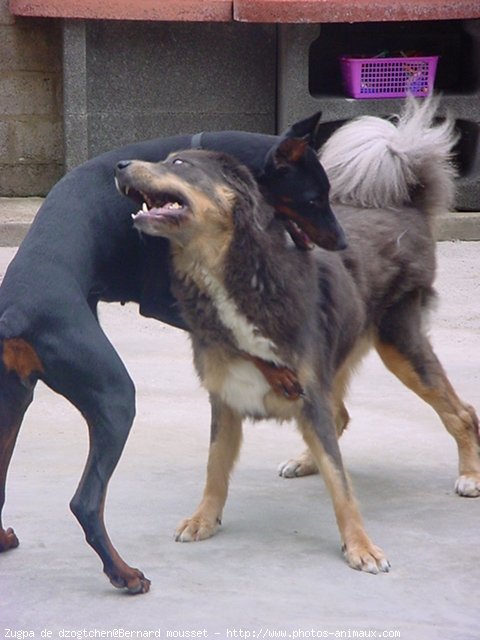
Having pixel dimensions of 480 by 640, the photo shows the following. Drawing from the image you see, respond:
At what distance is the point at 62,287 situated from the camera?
3.33 m

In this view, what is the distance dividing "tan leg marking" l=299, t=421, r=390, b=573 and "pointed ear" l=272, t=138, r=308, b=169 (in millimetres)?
811

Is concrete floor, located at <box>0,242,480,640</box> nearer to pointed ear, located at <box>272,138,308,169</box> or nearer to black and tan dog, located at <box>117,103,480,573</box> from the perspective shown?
black and tan dog, located at <box>117,103,480,573</box>

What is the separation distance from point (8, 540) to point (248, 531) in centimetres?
78

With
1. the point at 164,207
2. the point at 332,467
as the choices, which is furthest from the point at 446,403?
the point at 164,207

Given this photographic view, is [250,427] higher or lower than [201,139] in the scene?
lower

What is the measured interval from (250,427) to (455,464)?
906 millimetres

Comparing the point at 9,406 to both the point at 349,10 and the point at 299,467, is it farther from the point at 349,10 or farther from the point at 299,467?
the point at 349,10

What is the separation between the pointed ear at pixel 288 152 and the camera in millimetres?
3574

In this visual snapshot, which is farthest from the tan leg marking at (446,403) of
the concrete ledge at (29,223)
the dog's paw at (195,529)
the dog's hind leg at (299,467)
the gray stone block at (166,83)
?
the gray stone block at (166,83)

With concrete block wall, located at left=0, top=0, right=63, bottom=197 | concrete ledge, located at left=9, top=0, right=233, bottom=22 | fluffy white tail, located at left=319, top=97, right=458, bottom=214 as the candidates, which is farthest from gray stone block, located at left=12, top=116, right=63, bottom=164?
fluffy white tail, located at left=319, top=97, right=458, bottom=214

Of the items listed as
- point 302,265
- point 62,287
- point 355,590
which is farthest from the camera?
point 302,265

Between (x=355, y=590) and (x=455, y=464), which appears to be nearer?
(x=355, y=590)

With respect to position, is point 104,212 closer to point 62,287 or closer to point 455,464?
point 62,287

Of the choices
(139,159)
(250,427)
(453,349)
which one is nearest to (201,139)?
(139,159)
